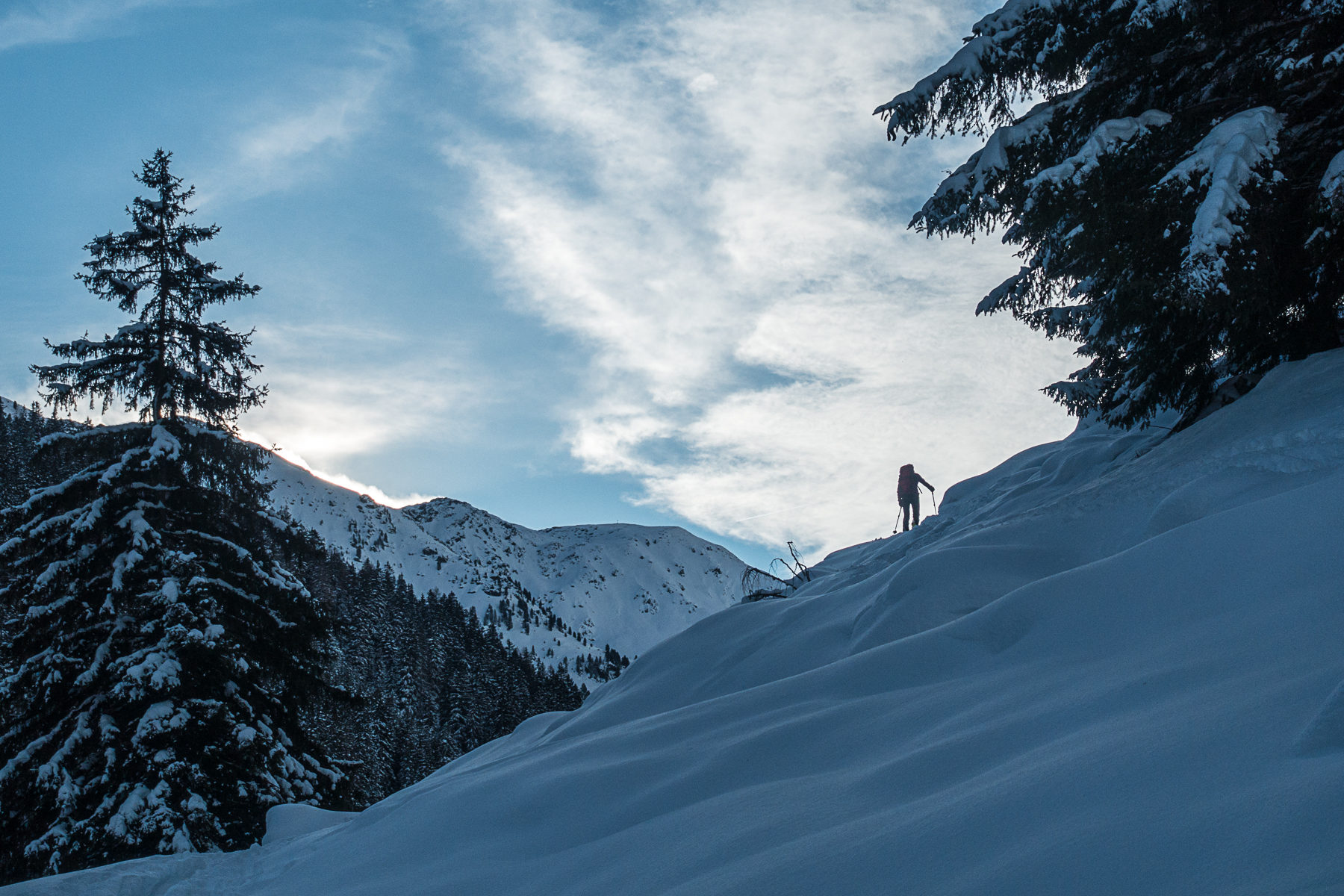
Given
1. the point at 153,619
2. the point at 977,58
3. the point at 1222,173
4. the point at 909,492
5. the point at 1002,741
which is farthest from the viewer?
the point at 909,492

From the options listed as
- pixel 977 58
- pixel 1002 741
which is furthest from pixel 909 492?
pixel 1002 741

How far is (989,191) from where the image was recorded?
6.71m

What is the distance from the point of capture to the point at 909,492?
1611 centimetres

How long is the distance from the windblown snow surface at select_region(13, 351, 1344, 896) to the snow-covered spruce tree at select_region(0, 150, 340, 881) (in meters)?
3.11

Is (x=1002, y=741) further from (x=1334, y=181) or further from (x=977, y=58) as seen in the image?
(x=977, y=58)

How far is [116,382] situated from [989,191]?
12080 mm

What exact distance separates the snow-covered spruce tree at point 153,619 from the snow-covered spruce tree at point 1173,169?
34.2ft

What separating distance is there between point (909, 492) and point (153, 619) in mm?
13822

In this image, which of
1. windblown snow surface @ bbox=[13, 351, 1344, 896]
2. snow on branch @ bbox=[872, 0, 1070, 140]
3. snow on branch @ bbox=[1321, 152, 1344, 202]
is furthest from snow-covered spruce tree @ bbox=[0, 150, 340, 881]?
snow on branch @ bbox=[1321, 152, 1344, 202]

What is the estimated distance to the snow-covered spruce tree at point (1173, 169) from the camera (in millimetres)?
5121

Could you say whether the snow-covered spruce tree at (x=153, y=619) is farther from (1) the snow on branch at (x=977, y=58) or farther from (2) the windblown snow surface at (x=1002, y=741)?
(1) the snow on branch at (x=977, y=58)

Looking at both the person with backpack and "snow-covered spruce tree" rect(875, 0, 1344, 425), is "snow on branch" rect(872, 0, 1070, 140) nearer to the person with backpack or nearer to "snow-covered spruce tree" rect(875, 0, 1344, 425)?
"snow-covered spruce tree" rect(875, 0, 1344, 425)

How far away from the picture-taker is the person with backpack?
16.1 metres

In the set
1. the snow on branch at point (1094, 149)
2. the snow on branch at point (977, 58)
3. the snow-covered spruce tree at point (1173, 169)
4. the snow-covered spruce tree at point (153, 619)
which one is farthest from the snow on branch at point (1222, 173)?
the snow-covered spruce tree at point (153, 619)
